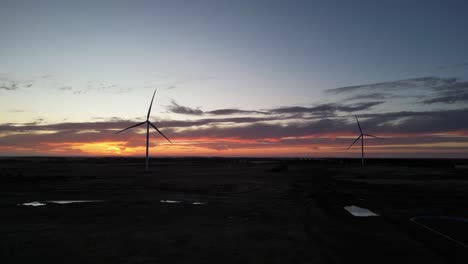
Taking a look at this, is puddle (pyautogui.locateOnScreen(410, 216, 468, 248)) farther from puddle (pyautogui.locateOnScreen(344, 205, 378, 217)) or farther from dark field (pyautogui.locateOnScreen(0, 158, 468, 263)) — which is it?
puddle (pyautogui.locateOnScreen(344, 205, 378, 217))

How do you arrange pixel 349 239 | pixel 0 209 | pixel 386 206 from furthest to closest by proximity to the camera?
pixel 386 206 → pixel 0 209 → pixel 349 239

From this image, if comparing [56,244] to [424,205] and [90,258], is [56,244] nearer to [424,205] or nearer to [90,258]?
[90,258]

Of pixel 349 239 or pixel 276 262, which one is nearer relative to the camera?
pixel 276 262

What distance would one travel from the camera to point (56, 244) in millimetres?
14180

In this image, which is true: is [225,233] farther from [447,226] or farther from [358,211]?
[447,226]

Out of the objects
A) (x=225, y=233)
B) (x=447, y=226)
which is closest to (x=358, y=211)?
(x=447, y=226)

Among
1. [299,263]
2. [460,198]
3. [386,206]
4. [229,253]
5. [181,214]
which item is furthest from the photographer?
[460,198]

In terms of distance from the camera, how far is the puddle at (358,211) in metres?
22.1

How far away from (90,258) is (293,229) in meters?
9.56

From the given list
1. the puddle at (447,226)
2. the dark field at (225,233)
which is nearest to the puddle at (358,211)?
the dark field at (225,233)

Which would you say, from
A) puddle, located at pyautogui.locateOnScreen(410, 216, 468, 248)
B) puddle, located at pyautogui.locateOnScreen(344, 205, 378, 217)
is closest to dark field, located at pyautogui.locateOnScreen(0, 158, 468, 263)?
puddle, located at pyautogui.locateOnScreen(410, 216, 468, 248)

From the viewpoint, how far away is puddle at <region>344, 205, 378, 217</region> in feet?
72.6

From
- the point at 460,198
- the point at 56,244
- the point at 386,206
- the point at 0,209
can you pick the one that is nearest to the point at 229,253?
the point at 56,244

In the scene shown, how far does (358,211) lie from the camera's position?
2358 centimetres
